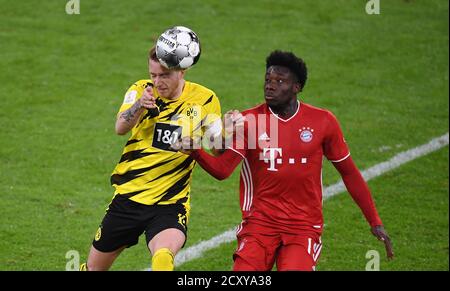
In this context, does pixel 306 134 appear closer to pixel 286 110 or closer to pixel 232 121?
pixel 286 110

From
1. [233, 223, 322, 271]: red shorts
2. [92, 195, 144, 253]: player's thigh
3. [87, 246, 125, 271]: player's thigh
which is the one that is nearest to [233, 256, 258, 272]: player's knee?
[233, 223, 322, 271]: red shorts

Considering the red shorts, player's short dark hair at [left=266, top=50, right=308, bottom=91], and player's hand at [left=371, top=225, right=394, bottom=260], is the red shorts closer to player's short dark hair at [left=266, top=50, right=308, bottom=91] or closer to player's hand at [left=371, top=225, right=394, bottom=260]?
player's hand at [left=371, top=225, right=394, bottom=260]

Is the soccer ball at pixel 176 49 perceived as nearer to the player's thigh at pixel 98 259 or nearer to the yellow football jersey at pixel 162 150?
the yellow football jersey at pixel 162 150

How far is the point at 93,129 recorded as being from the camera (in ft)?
46.5

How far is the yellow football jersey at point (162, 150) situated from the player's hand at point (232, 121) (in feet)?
1.63

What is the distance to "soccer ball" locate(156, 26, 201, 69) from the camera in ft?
26.3

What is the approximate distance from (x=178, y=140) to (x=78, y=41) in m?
9.64

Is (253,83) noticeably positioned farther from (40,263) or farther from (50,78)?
(40,263)

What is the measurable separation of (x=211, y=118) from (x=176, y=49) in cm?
71

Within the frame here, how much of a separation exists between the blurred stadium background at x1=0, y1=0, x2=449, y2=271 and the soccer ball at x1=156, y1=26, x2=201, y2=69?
313 centimetres

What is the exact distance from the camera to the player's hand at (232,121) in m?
7.60

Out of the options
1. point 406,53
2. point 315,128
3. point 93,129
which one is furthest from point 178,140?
point 406,53

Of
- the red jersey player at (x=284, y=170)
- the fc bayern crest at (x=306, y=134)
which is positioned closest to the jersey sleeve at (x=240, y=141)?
the red jersey player at (x=284, y=170)

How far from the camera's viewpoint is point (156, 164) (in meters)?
8.33
